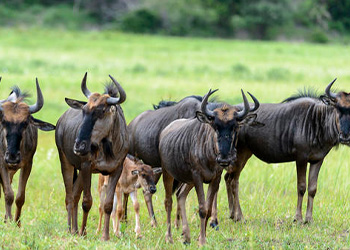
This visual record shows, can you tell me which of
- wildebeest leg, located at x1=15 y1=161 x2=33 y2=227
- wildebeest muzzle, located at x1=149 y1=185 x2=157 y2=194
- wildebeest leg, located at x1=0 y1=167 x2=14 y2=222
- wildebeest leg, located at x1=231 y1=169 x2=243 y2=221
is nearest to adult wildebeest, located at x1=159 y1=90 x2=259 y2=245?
wildebeest muzzle, located at x1=149 y1=185 x2=157 y2=194

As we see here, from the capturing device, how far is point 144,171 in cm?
1096

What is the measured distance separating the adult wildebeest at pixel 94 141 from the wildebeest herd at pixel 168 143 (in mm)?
13

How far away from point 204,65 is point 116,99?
26.1 metres

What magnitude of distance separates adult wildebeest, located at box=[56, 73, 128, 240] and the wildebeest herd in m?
0.01

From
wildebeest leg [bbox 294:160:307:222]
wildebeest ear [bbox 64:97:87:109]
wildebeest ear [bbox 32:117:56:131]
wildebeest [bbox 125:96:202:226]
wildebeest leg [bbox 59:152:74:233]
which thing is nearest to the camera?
wildebeest ear [bbox 64:97:87:109]

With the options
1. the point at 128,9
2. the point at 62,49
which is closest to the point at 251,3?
the point at 128,9

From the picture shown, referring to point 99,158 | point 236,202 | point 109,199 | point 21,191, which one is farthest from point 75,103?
point 236,202

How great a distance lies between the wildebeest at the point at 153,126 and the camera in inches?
450

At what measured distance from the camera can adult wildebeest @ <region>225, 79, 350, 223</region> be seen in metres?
11.0

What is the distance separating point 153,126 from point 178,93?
13.5 m

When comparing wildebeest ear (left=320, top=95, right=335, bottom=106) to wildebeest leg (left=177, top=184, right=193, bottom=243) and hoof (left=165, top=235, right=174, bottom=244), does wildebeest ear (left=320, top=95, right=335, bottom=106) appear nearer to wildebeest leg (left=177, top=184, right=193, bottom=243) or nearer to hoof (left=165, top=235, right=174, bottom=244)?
wildebeest leg (left=177, top=184, right=193, bottom=243)

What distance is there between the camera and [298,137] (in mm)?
11102

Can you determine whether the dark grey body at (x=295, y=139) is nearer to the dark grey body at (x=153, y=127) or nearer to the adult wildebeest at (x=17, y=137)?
the dark grey body at (x=153, y=127)

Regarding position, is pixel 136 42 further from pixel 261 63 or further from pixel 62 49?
pixel 261 63
